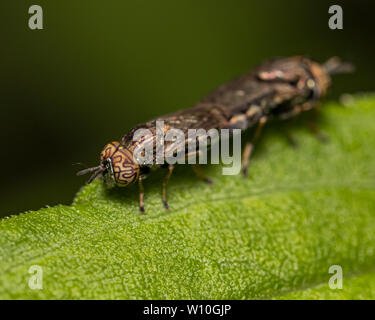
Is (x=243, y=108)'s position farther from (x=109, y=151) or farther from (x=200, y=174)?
(x=109, y=151)

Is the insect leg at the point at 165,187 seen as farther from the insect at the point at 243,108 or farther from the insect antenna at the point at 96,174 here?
the insect antenna at the point at 96,174

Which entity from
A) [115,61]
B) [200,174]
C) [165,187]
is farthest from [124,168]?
[115,61]

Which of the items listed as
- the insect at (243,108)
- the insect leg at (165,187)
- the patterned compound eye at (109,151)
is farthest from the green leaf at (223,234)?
the patterned compound eye at (109,151)

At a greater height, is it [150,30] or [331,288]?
[150,30]

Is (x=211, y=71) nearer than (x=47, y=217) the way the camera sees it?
No
